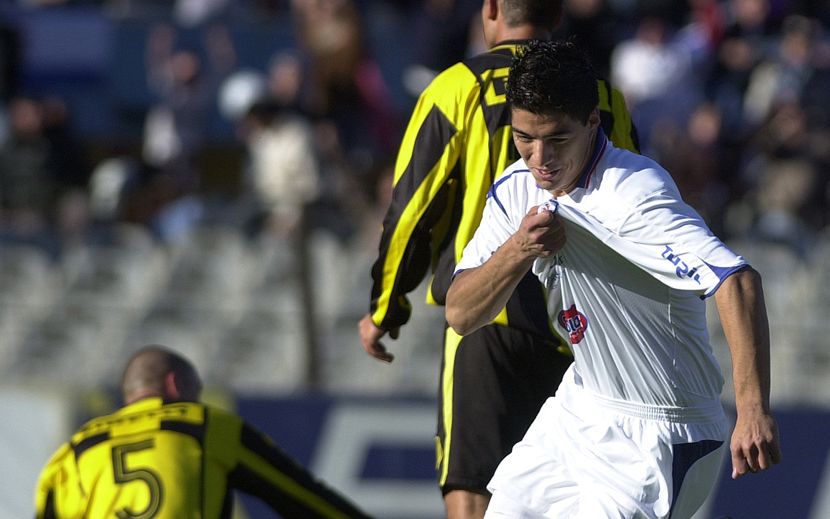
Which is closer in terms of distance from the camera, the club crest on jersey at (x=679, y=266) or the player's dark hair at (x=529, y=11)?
the club crest on jersey at (x=679, y=266)

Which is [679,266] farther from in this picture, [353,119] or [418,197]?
[353,119]

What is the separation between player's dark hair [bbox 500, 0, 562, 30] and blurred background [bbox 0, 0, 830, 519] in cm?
334

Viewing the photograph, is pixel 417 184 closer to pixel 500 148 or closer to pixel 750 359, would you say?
pixel 500 148

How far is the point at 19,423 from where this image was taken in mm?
6703

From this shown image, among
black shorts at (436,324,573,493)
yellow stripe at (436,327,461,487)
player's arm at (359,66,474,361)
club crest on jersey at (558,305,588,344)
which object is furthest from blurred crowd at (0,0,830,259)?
club crest on jersey at (558,305,588,344)

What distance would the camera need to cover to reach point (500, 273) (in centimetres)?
295

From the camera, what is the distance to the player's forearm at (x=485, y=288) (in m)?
2.92

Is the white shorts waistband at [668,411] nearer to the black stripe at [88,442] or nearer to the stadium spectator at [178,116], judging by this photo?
the black stripe at [88,442]

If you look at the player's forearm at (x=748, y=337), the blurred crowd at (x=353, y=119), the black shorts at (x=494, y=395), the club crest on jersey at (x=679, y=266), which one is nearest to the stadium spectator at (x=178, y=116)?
the blurred crowd at (x=353, y=119)

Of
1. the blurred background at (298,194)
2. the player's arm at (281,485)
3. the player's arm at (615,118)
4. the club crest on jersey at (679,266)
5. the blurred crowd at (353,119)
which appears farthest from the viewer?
the blurred crowd at (353,119)

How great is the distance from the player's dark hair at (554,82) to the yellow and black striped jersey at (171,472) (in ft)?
5.73

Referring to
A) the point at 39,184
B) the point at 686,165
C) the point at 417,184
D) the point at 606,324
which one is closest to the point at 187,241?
the point at 39,184

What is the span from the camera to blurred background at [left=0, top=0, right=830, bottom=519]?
6.79 m

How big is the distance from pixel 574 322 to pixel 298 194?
5.43 m
